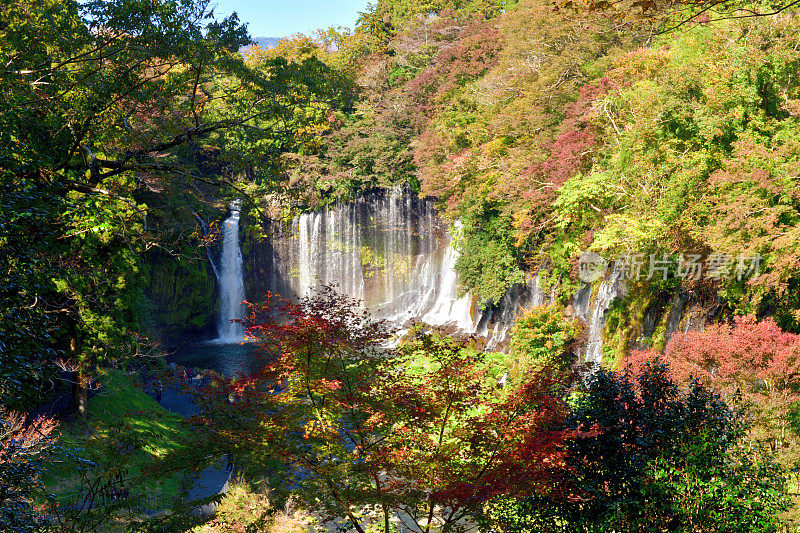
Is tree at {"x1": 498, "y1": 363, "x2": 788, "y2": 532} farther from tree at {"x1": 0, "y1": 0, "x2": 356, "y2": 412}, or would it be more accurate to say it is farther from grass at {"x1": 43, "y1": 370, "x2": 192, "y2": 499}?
grass at {"x1": 43, "y1": 370, "x2": 192, "y2": 499}

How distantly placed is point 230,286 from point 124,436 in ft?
67.9

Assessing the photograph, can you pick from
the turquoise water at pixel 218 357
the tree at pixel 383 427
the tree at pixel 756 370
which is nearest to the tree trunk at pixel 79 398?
the turquoise water at pixel 218 357

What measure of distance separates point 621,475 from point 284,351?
166 inches

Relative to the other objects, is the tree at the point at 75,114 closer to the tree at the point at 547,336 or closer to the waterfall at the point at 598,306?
the tree at the point at 547,336

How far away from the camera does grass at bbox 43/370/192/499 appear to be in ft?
36.4

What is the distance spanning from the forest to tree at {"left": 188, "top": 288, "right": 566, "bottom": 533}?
0.04m

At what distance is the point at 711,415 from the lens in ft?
20.2

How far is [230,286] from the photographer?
99.7 feet

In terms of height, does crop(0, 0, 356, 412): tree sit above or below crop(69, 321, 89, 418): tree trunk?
above

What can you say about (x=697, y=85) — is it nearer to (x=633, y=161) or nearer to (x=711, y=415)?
(x=633, y=161)

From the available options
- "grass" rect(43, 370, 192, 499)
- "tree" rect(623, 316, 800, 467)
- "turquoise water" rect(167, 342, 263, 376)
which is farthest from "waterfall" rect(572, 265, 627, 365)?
"turquoise water" rect(167, 342, 263, 376)

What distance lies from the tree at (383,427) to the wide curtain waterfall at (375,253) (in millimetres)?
18596

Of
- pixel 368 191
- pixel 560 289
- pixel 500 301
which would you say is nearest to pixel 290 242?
pixel 368 191

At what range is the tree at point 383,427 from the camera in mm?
6477
